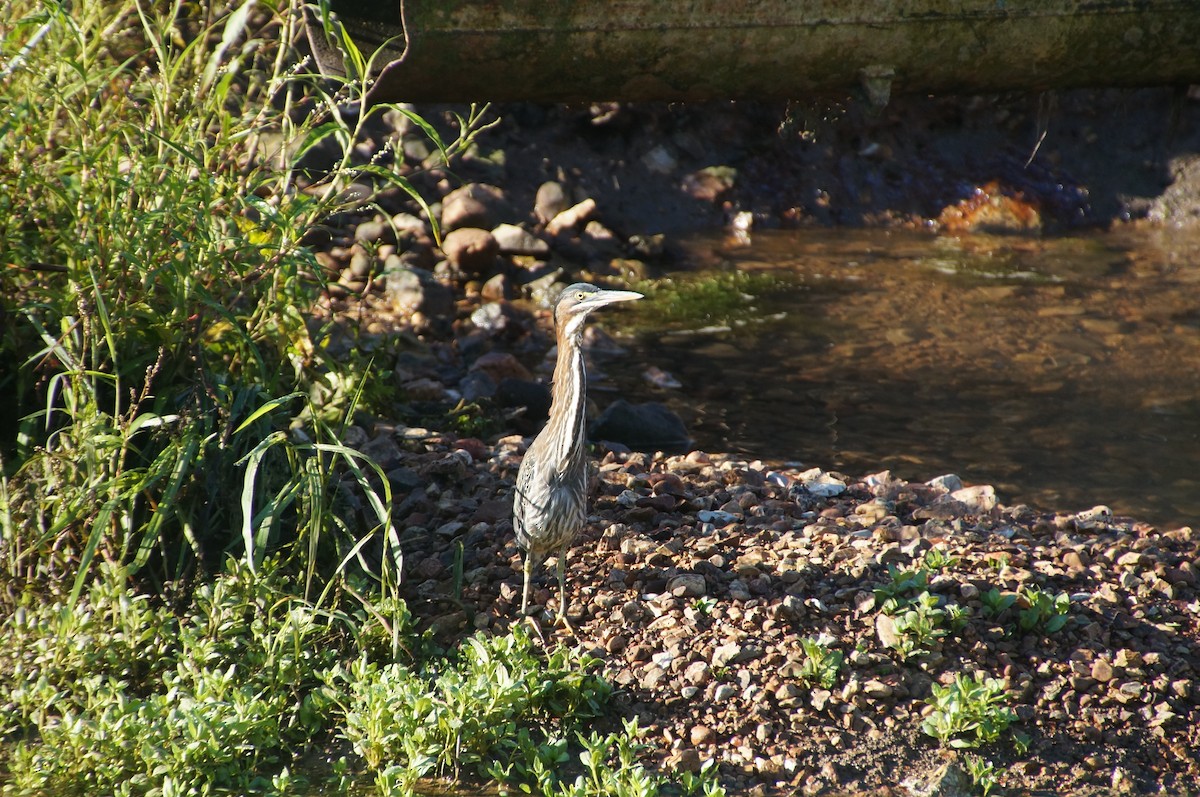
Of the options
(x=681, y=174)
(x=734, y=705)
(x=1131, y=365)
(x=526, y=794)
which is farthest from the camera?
(x=681, y=174)

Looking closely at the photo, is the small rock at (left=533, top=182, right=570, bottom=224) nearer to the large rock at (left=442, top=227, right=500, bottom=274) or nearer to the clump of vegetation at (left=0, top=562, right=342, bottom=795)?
the large rock at (left=442, top=227, right=500, bottom=274)

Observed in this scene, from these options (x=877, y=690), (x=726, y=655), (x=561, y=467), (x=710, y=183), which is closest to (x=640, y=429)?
(x=561, y=467)

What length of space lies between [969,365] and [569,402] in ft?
14.7

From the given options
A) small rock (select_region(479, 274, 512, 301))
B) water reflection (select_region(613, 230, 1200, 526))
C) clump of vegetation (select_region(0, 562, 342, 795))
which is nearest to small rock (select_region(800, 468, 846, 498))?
water reflection (select_region(613, 230, 1200, 526))

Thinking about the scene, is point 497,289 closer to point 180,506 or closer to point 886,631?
point 180,506

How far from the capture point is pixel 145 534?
4285 mm

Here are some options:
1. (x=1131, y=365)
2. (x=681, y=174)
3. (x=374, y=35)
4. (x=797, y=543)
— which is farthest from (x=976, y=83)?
(x=681, y=174)

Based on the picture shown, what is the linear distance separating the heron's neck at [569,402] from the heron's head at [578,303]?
5 cm

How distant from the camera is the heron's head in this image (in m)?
4.54

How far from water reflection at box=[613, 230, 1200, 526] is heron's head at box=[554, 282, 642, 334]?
238cm

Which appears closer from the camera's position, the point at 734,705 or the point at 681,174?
the point at 734,705

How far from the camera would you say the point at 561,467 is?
4.44 meters

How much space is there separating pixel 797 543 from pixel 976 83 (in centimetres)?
214

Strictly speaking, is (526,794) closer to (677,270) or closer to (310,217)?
(310,217)
